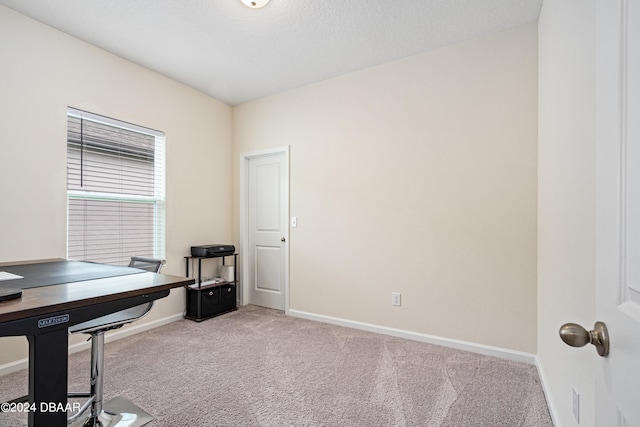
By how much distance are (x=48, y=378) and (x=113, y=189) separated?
234 cm

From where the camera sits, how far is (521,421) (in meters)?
1.79

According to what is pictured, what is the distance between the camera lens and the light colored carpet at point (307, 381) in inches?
72.1

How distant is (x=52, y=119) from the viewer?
2609mm

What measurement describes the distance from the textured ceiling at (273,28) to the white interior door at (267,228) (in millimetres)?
1191

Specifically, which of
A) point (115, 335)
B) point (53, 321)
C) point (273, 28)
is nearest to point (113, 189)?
point (115, 335)

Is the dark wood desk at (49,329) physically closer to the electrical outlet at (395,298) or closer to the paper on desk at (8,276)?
the paper on desk at (8,276)

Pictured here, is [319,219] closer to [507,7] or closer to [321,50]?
[321,50]

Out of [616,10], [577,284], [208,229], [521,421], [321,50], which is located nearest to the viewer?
[616,10]

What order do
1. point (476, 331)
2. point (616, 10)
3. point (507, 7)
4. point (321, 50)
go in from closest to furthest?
point (616, 10) → point (507, 7) → point (476, 331) → point (321, 50)

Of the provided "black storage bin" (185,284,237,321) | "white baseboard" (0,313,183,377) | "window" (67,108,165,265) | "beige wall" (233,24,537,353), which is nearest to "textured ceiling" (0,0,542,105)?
"beige wall" (233,24,537,353)

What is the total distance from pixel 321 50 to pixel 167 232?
248cm

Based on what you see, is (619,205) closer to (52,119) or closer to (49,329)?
(49,329)

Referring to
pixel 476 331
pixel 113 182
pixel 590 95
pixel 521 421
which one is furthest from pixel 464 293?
pixel 113 182

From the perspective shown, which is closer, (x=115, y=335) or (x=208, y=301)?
(x=115, y=335)
